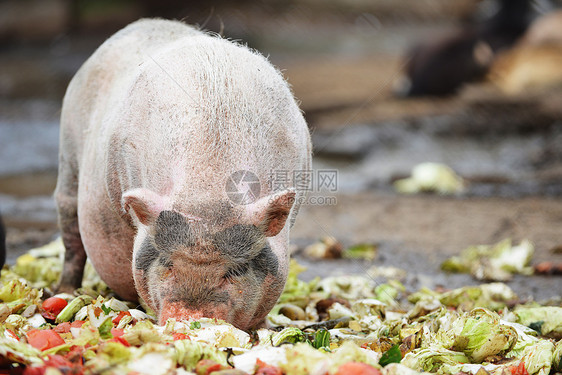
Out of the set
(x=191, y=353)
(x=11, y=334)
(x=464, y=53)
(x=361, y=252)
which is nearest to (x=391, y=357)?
(x=191, y=353)

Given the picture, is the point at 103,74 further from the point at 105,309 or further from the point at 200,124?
the point at 105,309

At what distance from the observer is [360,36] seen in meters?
19.0

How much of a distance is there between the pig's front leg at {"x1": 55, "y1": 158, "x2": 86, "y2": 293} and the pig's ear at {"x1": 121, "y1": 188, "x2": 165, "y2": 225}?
5.89ft

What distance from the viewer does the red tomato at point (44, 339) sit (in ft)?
11.5

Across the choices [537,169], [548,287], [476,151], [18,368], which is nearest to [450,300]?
[548,287]

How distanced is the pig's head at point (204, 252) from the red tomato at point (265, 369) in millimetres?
418

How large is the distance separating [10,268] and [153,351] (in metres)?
3.05

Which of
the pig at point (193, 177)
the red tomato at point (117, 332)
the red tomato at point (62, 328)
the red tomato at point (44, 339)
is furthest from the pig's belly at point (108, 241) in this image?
the red tomato at point (44, 339)

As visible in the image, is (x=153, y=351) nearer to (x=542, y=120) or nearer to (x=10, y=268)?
(x=10, y=268)

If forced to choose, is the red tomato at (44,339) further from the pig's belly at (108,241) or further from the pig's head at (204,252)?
the pig's belly at (108,241)

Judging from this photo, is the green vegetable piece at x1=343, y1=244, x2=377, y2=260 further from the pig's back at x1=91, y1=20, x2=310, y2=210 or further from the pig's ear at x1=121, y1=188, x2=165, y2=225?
the pig's ear at x1=121, y1=188, x2=165, y2=225

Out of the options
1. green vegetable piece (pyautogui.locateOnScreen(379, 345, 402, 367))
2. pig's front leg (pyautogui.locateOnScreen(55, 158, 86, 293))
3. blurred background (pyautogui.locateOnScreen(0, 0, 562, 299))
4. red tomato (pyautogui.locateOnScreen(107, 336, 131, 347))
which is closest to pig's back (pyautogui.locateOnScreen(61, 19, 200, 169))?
pig's front leg (pyautogui.locateOnScreen(55, 158, 86, 293))

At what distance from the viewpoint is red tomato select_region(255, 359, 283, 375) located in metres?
3.27

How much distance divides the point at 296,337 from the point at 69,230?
2.23 meters
